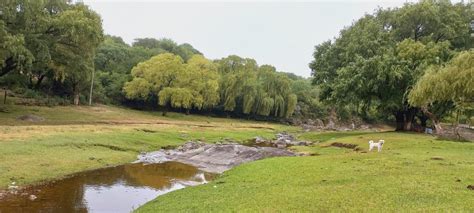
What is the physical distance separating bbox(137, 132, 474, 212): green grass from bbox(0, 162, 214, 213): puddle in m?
2.42

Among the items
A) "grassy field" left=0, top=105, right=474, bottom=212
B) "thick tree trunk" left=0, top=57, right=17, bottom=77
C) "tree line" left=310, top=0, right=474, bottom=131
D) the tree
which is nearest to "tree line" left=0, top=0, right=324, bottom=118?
the tree

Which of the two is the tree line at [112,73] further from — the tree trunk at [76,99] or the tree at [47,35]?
the tree trunk at [76,99]

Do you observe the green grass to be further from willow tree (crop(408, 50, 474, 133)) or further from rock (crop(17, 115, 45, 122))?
rock (crop(17, 115, 45, 122))

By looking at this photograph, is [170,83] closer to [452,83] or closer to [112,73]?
[112,73]

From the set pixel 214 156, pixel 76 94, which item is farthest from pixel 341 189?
pixel 76 94

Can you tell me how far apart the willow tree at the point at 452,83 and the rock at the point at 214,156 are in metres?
12.6

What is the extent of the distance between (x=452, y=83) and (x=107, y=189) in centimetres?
1958

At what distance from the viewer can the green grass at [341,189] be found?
42.4 feet

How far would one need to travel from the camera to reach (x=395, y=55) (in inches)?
1966

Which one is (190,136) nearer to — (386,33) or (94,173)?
Result: (94,173)

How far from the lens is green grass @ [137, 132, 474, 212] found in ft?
42.4

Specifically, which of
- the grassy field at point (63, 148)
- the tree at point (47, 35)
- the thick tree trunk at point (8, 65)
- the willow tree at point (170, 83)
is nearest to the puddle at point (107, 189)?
the grassy field at point (63, 148)

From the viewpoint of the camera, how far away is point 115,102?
87312 millimetres

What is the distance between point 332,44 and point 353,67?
12185 millimetres
